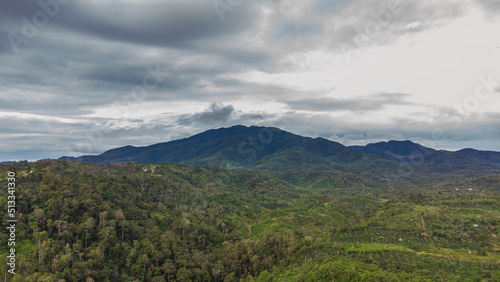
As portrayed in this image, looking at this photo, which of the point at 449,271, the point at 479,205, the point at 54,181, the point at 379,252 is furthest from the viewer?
the point at 479,205

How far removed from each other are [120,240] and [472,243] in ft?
411

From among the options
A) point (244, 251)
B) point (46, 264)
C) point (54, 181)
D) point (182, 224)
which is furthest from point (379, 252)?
point (54, 181)

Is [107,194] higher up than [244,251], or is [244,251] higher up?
[107,194]

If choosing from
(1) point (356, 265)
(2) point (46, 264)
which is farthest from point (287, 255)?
(2) point (46, 264)

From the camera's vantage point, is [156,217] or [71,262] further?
[156,217]

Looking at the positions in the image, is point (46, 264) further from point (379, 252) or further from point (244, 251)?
point (379, 252)

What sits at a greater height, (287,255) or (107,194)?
(107,194)

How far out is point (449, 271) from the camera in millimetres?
66625

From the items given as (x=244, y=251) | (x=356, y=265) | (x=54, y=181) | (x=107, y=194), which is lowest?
(x=244, y=251)

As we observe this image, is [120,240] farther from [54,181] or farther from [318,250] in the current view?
[318,250]

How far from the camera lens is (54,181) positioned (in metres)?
95.4

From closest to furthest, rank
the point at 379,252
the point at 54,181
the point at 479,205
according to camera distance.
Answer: the point at 379,252, the point at 54,181, the point at 479,205

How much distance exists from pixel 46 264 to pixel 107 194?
146 feet

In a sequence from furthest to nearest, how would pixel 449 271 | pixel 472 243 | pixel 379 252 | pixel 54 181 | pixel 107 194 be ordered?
pixel 107 194
pixel 54 181
pixel 472 243
pixel 379 252
pixel 449 271
